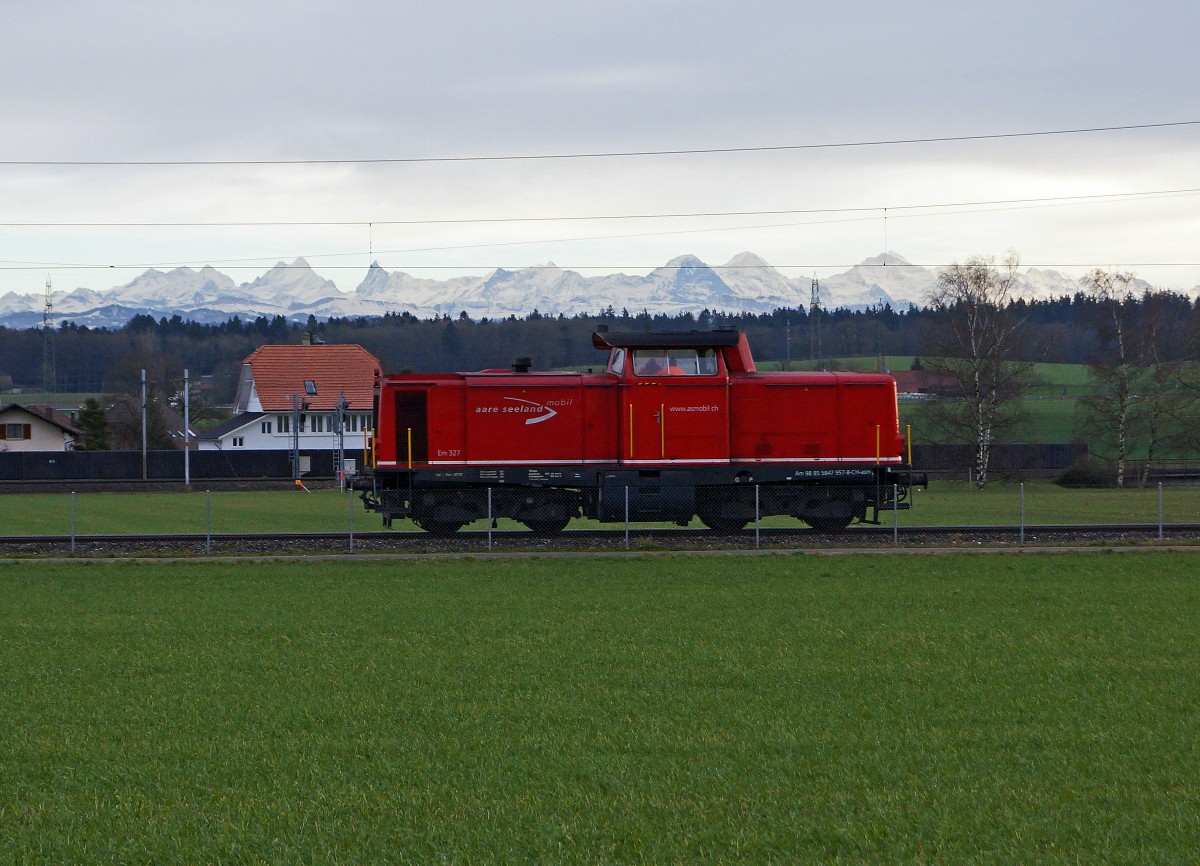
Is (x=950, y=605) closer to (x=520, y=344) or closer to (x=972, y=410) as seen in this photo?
(x=972, y=410)

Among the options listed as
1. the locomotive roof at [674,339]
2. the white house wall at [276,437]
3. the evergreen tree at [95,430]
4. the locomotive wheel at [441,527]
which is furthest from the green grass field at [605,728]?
the evergreen tree at [95,430]

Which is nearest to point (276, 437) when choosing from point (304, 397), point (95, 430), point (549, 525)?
point (304, 397)

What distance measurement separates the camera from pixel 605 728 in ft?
30.0

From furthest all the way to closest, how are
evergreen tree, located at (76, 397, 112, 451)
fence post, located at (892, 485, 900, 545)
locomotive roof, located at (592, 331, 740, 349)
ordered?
evergreen tree, located at (76, 397, 112, 451) → locomotive roof, located at (592, 331, 740, 349) → fence post, located at (892, 485, 900, 545)

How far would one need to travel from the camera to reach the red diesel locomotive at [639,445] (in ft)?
80.7

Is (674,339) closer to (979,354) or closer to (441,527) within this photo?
(441,527)

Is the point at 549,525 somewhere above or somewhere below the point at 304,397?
below

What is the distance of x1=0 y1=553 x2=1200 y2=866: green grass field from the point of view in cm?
679

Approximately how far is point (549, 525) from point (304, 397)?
59564mm

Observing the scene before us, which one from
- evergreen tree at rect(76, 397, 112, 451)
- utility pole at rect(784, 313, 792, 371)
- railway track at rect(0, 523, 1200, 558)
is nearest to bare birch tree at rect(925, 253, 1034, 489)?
utility pole at rect(784, 313, 792, 371)

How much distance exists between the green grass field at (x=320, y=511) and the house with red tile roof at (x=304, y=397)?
2489 centimetres

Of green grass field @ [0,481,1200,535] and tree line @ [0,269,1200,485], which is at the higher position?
tree line @ [0,269,1200,485]

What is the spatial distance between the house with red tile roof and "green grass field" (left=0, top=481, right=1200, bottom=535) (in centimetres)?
2489

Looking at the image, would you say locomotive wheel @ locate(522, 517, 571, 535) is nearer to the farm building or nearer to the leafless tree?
the leafless tree
